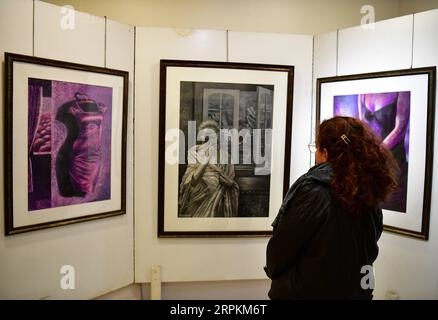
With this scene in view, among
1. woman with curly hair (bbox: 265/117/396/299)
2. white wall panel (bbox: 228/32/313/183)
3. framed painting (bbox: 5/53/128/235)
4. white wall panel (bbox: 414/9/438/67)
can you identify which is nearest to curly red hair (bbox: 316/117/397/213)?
woman with curly hair (bbox: 265/117/396/299)

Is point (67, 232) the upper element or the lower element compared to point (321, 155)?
lower

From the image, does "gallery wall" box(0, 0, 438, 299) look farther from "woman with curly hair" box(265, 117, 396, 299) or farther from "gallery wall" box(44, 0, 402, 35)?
"woman with curly hair" box(265, 117, 396, 299)

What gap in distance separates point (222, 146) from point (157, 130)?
0.38m

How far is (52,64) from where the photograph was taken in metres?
1.60

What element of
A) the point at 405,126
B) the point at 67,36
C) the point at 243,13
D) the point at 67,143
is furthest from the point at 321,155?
the point at 243,13

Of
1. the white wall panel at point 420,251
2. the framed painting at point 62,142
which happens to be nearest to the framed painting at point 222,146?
the framed painting at point 62,142

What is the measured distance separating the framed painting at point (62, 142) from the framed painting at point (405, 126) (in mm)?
1315

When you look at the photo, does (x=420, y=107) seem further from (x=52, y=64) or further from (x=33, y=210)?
(x=33, y=210)

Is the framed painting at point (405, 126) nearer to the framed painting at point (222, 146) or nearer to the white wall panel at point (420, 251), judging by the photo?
the white wall panel at point (420, 251)

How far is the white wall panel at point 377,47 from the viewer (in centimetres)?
173

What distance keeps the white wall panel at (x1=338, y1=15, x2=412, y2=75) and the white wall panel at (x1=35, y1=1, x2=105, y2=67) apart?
1.32 meters

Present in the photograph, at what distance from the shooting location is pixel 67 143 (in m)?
1.67

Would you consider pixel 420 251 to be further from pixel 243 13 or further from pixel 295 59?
pixel 243 13

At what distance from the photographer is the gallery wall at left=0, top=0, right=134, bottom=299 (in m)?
1.52
